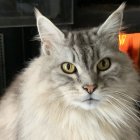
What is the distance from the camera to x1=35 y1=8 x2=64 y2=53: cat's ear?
1194 millimetres

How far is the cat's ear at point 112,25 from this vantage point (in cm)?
121

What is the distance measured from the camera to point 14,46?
208 centimetres

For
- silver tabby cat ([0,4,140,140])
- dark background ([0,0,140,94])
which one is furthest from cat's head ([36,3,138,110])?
dark background ([0,0,140,94])

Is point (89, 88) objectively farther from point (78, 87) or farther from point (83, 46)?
point (83, 46)

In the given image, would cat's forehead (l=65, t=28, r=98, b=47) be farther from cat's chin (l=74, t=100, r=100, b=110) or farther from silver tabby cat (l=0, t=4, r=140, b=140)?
cat's chin (l=74, t=100, r=100, b=110)

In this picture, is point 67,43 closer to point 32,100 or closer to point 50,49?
point 50,49

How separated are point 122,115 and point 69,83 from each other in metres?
0.25

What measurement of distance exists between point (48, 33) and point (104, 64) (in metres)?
0.23

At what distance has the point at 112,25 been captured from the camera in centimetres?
124

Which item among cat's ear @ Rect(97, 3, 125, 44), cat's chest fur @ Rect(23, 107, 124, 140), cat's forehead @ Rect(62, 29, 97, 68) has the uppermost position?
cat's ear @ Rect(97, 3, 125, 44)

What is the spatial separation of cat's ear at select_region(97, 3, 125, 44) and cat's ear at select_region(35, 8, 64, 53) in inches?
6.0

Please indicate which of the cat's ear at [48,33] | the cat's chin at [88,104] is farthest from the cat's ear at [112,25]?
the cat's chin at [88,104]

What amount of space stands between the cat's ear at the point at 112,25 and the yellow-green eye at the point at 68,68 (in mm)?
170

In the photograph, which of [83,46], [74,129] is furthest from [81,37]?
[74,129]
